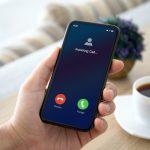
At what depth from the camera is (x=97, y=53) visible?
0.72m

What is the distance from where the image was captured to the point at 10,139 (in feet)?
2.42

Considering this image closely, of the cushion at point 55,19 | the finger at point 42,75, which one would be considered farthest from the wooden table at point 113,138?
the cushion at point 55,19

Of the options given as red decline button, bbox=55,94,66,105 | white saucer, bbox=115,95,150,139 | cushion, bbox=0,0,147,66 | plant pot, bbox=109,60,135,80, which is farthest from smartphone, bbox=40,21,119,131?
cushion, bbox=0,0,147,66

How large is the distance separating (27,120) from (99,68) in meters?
0.17

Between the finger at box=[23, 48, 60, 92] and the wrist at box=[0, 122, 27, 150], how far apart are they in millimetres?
89

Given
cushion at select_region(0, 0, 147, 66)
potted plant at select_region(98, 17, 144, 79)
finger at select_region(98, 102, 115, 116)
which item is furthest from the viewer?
cushion at select_region(0, 0, 147, 66)

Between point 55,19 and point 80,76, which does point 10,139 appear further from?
point 55,19

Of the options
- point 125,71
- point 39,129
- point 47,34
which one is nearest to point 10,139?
point 39,129

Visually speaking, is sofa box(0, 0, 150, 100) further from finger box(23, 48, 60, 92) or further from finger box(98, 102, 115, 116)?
finger box(98, 102, 115, 116)

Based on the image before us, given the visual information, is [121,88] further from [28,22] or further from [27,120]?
[28,22]

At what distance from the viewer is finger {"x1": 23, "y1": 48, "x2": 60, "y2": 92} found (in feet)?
2.44

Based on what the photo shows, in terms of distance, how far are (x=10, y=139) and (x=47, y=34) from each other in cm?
96

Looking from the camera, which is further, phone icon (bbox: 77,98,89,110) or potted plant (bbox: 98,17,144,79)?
potted plant (bbox: 98,17,144,79)

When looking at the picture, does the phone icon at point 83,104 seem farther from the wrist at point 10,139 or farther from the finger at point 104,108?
the wrist at point 10,139
